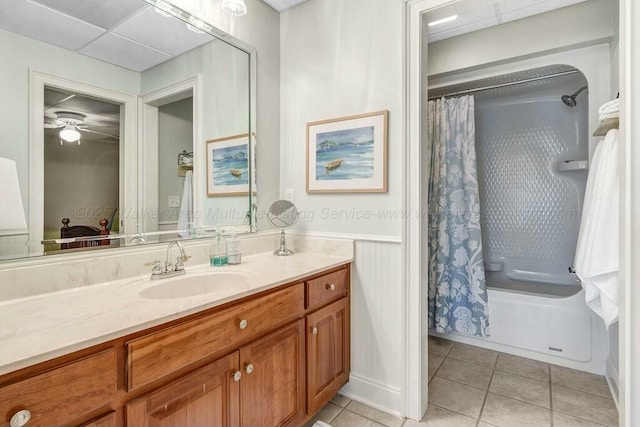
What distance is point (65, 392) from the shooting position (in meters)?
0.74

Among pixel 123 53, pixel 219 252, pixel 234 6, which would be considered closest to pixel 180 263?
pixel 219 252

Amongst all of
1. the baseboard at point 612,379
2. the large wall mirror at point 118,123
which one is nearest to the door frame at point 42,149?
the large wall mirror at point 118,123

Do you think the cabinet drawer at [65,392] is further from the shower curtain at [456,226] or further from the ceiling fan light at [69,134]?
the shower curtain at [456,226]

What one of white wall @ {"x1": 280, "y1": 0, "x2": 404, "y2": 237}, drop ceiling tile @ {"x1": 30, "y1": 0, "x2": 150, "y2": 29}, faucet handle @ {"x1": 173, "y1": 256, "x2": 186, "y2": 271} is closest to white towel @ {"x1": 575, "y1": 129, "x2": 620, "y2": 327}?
white wall @ {"x1": 280, "y1": 0, "x2": 404, "y2": 237}

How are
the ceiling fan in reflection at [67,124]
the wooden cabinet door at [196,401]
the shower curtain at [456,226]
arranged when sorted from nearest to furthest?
1. the wooden cabinet door at [196,401]
2. the ceiling fan in reflection at [67,124]
3. the shower curtain at [456,226]

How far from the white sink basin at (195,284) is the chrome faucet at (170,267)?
0.03 metres

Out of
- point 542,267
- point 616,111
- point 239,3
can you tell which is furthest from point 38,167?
point 542,267

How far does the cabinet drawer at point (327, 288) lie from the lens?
154cm

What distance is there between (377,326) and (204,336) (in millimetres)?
1069

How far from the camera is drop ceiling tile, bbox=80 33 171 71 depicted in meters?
1.32

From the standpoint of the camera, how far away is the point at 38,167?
117cm

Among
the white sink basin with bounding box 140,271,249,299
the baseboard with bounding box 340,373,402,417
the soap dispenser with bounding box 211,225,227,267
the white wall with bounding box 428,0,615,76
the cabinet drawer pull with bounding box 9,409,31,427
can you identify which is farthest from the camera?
the white wall with bounding box 428,0,615,76

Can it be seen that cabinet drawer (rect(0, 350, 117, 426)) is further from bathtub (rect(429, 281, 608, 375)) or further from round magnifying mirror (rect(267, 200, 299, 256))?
bathtub (rect(429, 281, 608, 375))

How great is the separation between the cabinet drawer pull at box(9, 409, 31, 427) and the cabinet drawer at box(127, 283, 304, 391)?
0.21 metres
